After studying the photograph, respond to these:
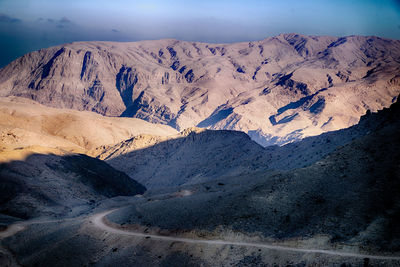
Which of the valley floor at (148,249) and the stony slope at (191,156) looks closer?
the valley floor at (148,249)

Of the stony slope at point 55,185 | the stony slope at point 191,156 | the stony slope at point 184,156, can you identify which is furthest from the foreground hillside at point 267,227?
the stony slope at point 184,156

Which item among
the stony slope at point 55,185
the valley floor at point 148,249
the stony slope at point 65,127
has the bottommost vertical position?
the stony slope at point 65,127

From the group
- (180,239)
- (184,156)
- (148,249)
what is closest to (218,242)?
(180,239)

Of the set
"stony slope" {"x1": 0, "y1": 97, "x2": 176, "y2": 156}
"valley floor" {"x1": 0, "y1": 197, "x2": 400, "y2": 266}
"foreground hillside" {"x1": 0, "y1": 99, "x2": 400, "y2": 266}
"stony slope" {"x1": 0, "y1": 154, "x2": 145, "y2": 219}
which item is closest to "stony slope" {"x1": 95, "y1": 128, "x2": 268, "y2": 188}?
"stony slope" {"x1": 0, "y1": 154, "x2": 145, "y2": 219}

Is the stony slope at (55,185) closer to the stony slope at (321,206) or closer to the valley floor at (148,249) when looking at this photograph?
the valley floor at (148,249)

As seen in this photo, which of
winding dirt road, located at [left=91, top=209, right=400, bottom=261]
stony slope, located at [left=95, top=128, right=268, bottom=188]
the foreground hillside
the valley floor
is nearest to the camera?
winding dirt road, located at [left=91, top=209, right=400, bottom=261]

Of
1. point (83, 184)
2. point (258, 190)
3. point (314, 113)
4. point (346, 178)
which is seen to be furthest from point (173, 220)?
point (314, 113)

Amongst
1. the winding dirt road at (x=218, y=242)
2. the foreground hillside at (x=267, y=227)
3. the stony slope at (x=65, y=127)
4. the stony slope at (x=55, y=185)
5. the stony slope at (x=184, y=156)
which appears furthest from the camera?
the stony slope at (x=65, y=127)

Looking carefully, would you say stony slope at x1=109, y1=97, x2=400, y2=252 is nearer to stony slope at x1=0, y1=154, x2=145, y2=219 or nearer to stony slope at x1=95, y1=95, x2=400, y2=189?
stony slope at x1=0, y1=154, x2=145, y2=219

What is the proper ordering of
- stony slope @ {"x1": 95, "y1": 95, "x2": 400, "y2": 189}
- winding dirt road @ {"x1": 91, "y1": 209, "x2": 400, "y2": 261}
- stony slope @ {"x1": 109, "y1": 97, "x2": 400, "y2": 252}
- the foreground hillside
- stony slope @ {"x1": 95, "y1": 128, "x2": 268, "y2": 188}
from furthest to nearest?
stony slope @ {"x1": 95, "y1": 128, "x2": 268, "y2": 188} → stony slope @ {"x1": 95, "y1": 95, "x2": 400, "y2": 189} → stony slope @ {"x1": 109, "y1": 97, "x2": 400, "y2": 252} → the foreground hillside → winding dirt road @ {"x1": 91, "y1": 209, "x2": 400, "y2": 261}

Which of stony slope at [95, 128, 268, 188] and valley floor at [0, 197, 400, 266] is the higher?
valley floor at [0, 197, 400, 266]

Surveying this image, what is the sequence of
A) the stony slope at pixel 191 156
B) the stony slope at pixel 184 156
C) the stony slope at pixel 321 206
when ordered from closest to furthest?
the stony slope at pixel 321 206 < the stony slope at pixel 191 156 < the stony slope at pixel 184 156
